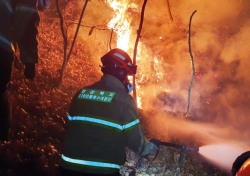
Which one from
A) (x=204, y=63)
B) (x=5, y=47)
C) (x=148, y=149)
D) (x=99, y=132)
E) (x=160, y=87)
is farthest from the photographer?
(x=204, y=63)

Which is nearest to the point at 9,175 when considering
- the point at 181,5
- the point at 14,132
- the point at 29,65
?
the point at 14,132

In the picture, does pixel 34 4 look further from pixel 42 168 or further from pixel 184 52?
pixel 184 52

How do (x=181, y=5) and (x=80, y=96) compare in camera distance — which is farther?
(x=181, y=5)

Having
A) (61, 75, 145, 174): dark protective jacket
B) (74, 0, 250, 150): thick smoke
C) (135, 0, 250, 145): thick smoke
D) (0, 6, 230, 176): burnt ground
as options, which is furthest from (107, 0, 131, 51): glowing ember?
(61, 75, 145, 174): dark protective jacket

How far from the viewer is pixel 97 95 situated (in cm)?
361

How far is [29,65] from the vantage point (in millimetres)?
4082

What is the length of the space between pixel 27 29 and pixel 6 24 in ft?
0.84

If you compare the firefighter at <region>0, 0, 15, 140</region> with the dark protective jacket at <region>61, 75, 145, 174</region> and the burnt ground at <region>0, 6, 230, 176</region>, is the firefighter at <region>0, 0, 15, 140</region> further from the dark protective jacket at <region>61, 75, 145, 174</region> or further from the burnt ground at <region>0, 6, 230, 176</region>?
the burnt ground at <region>0, 6, 230, 176</region>

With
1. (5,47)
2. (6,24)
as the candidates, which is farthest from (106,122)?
(6,24)

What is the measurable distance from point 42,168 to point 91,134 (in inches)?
169

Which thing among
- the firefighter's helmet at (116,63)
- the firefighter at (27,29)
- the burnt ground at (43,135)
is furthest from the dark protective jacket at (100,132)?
the burnt ground at (43,135)

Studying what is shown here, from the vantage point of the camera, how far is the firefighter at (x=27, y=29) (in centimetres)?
384

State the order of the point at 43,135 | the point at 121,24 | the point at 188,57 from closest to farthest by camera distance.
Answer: the point at 43,135 → the point at 121,24 → the point at 188,57

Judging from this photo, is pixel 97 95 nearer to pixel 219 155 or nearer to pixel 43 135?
pixel 43 135
